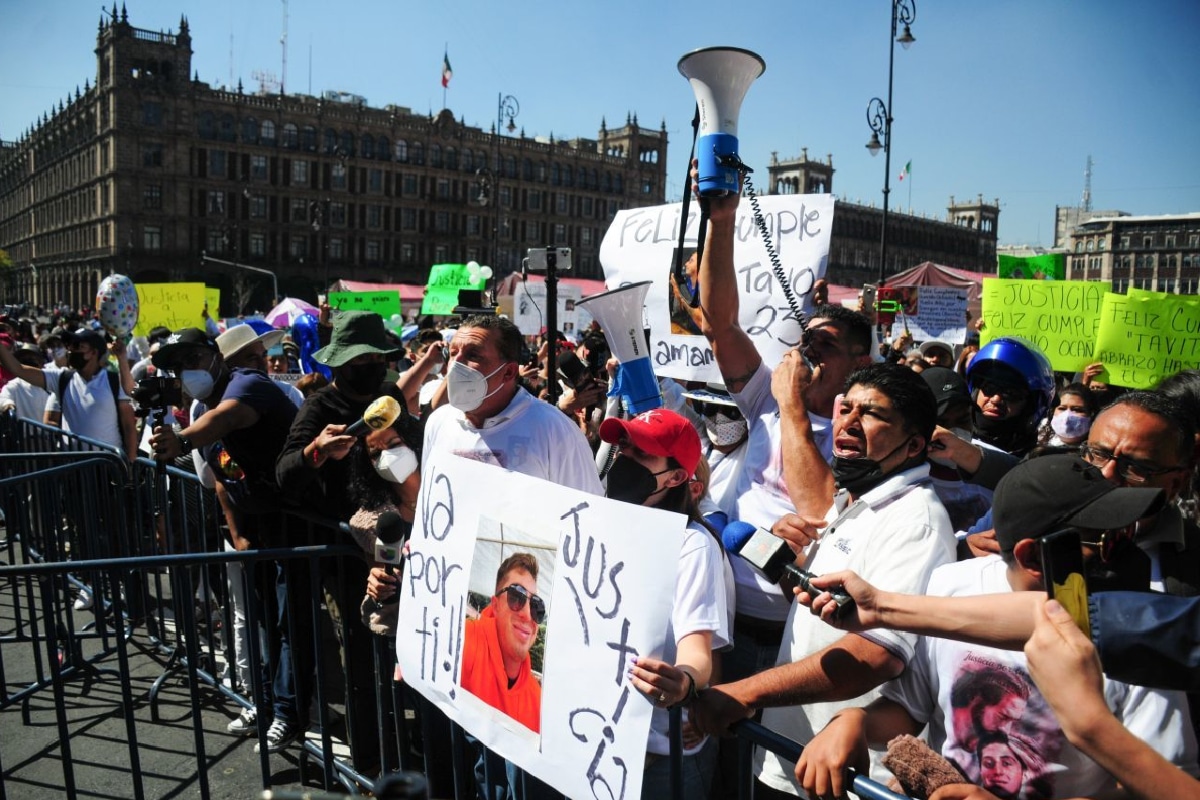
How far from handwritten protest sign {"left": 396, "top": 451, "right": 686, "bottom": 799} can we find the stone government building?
5649cm

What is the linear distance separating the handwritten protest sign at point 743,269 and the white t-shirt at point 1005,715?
7.26 feet

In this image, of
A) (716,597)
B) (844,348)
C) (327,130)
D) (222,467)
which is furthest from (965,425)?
(327,130)

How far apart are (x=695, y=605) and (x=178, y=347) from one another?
355 centimetres

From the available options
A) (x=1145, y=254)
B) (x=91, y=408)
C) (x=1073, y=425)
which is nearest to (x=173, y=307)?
(x=91, y=408)

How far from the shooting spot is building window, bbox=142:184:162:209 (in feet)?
228

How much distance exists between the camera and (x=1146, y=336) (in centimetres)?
669

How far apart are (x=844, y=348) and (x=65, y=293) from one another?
3755 inches

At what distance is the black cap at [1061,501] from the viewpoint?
64.0 inches

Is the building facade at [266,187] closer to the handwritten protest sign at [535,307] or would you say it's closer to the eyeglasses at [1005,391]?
the handwritten protest sign at [535,307]

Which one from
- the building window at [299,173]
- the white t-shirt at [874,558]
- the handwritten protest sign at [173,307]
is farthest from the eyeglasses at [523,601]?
the building window at [299,173]

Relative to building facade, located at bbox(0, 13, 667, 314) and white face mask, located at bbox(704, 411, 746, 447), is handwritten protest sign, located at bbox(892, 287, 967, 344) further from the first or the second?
building facade, located at bbox(0, 13, 667, 314)

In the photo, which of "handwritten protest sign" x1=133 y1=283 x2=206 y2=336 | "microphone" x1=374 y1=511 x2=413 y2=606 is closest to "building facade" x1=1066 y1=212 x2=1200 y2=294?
"handwritten protest sign" x1=133 y1=283 x2=206 y2=336

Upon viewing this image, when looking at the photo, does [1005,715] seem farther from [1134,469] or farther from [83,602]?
[83,602]

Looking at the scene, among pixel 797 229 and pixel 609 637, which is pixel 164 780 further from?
pixel 797 229
